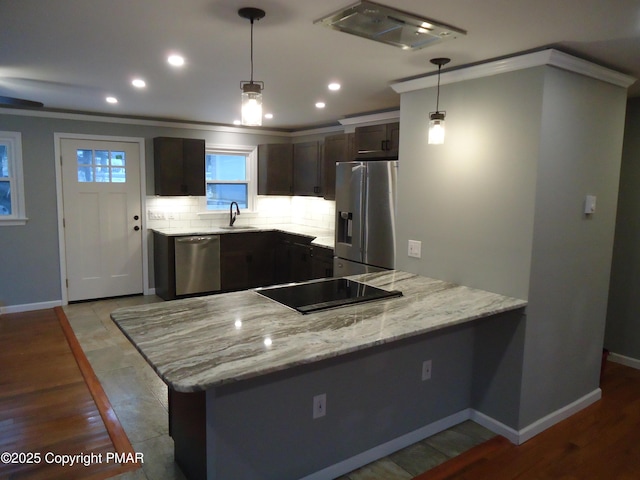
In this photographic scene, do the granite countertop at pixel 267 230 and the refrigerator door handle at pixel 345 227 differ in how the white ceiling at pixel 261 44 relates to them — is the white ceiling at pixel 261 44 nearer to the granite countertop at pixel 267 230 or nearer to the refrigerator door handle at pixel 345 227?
the refrigerator door handle at pixel 345 227

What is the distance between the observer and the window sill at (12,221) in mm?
4797

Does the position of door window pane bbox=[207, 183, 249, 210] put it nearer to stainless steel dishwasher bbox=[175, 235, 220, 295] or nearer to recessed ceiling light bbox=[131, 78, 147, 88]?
stainless steel dishwasher bbox=[175, 235, 220, 295]

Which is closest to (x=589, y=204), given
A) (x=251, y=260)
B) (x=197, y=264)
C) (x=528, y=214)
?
(x=528, y=214)

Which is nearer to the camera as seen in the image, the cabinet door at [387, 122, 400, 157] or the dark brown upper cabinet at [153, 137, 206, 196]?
the cabinet door at [387, 122, 400, 157]

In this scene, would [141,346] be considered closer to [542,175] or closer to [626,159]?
[542,175]

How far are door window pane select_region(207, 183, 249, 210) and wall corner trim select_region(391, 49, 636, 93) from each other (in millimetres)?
3766

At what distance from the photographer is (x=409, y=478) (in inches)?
91.6

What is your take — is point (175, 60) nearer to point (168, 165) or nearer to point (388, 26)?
point (388, 26)

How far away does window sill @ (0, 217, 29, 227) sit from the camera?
480 cm

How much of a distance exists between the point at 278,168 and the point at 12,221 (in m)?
3.16

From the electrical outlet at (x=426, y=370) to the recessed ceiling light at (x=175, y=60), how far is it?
7.77ft

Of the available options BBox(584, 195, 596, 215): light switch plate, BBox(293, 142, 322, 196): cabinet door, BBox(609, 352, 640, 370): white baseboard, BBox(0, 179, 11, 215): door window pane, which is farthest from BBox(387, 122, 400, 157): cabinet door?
BBox(0, 179, 11, 215): door window pane

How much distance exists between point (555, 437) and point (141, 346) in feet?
8.27

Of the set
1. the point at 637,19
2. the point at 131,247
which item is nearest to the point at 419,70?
the point at 637,19
